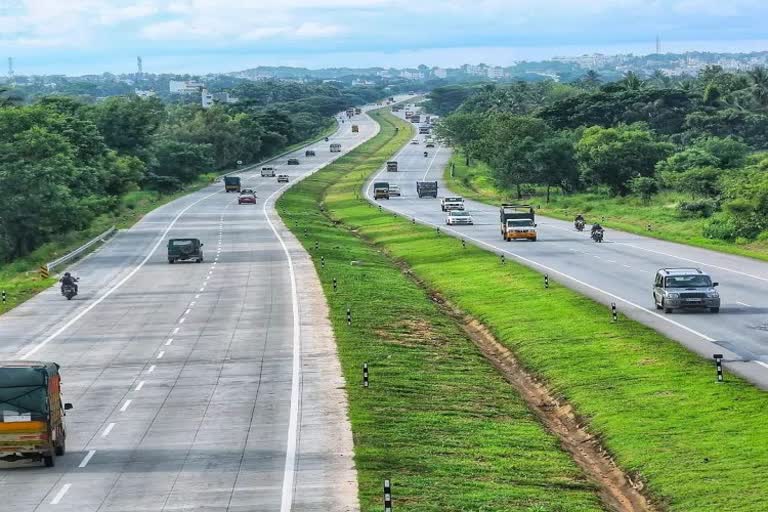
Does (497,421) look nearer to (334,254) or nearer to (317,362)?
(317,362)

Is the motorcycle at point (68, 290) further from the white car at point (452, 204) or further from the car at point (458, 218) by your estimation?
the white car at point (452, 204)

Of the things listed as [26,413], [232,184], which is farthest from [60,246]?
[26,413]

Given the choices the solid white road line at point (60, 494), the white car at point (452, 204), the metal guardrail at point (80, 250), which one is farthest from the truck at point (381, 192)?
the solid white road line at point (60, 494)

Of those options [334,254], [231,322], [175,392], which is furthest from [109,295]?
[175,392]

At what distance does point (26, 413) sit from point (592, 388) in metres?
16.6

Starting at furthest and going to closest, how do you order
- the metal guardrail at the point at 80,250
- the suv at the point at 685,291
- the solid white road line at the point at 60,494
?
the metal guardrail at the point at 80,250 < the suv at the point at 685,291 < the solid white road line at the point at 60,494

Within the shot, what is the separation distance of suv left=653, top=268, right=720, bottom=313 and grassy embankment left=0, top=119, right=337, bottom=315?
28065mm

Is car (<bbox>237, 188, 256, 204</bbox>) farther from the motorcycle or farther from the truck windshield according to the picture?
the truck windshield

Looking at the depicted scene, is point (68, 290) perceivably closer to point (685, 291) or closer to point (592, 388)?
point (685, 291)

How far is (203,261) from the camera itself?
8094cm

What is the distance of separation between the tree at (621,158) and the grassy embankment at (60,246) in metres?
42.4

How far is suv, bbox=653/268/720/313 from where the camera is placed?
49375mm

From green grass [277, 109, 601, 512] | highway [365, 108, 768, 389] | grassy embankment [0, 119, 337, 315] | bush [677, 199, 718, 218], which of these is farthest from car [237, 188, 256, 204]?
green grass [277, 109, 601, 512]

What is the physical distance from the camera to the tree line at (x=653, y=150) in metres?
94.1
